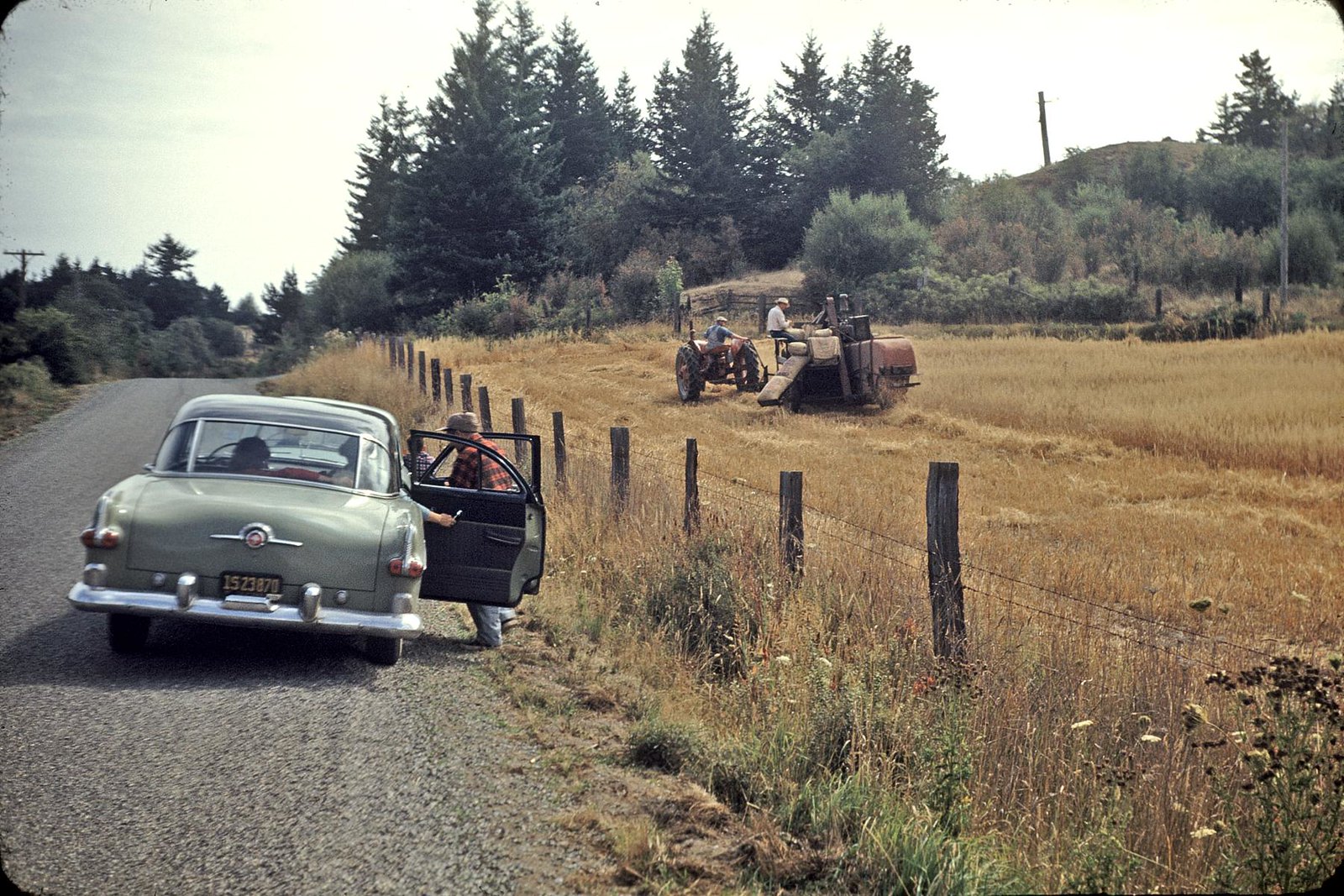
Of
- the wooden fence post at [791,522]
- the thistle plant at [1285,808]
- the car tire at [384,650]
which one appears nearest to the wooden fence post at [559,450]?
the wooden fence post at [791,522]

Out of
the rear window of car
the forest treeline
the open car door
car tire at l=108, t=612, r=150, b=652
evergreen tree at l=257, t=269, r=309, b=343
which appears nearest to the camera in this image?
car tire at l=108, t=612, r=150, b=652

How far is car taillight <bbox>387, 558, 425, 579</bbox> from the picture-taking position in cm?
796

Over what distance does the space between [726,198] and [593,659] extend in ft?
213

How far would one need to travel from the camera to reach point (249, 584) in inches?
299

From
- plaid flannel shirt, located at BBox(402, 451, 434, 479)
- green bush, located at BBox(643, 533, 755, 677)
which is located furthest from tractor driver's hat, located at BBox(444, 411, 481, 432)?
green bush, located at BBox(643, 533, 755, 677)

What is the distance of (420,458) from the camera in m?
11.1

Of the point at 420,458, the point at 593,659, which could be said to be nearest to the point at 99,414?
the point at 420,458

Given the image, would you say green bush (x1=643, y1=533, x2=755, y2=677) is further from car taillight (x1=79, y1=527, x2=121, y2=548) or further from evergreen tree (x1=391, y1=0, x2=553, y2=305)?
evergreen tree (x1=391, y1=0, x2=553, y2=305)

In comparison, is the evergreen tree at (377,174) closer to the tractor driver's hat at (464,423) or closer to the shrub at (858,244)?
the shrub at (858,244)

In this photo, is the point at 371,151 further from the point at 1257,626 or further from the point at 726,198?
the point at 1257,626

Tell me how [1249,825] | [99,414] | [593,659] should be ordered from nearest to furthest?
1. [1249,825]
2. [593,659]
3. [99,414]

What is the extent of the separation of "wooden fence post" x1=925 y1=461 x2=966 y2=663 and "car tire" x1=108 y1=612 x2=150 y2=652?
16.3 feet

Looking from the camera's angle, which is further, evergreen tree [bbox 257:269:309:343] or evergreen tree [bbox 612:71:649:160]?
evergreen tree [bbox 257:269:309:343]

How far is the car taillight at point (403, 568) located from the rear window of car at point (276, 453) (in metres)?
0.87
